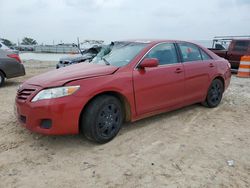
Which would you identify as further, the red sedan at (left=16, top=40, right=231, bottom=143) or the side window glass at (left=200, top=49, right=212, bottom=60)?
the side window glass at (left=200, top=49, right=212, bottom=60)

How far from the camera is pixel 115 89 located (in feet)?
13.2

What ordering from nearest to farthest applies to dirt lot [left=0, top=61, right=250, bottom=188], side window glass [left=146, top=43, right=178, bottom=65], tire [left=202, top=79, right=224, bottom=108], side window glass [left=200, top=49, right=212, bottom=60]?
dirt lot [left=0, top=61, right=250, bottom=188] → side window glass [left=146, top=43, right=178, bottom=65] → side window glass [left=200, top=49, right=212, bottom=60] → tire [left=202, top=79, right=224, bottom=108]

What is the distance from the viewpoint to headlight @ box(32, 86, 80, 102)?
362 cm

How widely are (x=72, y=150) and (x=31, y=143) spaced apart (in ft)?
2.31

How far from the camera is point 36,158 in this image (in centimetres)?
362

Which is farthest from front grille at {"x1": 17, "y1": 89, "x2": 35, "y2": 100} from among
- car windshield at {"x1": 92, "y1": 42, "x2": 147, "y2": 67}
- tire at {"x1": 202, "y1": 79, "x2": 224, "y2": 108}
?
tire at {"x1": 202, "y1": 79, "x2": 224, "y2": 108}

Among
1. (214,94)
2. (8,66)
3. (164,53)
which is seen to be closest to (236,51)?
(214,94)

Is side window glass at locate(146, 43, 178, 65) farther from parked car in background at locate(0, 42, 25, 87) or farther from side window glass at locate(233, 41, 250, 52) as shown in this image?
side window glass at locate(233, 41, 250, 52)

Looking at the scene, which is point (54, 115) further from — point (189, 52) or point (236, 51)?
point (236, 51)

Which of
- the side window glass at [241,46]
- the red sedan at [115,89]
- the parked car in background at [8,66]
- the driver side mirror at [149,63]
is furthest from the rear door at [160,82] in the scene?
the side window glass at [241,46]

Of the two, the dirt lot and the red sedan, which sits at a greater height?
the red sedan

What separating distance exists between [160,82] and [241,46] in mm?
9731

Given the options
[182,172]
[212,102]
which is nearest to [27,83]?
[182,172]

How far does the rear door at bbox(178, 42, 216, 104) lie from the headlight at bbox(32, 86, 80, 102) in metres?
2.42
